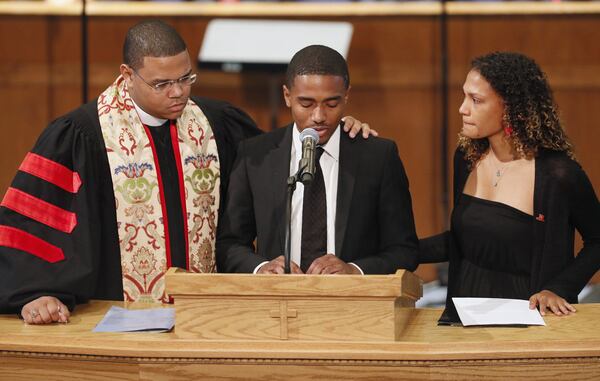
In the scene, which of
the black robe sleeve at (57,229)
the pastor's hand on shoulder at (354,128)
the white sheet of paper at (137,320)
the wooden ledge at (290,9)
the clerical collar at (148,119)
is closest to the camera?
the white sheet of paper at (137,320)

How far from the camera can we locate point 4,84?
780 cm

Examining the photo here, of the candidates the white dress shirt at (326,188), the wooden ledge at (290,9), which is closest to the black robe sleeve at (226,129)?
the white dress shirt at (326,188)

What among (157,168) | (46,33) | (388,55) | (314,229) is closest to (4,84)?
(46,33)

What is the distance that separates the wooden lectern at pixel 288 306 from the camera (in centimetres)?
291

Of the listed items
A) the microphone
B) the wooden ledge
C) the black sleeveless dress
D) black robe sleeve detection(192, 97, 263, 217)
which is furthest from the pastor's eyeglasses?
the wooden ledge

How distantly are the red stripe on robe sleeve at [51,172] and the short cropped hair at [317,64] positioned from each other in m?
0.86

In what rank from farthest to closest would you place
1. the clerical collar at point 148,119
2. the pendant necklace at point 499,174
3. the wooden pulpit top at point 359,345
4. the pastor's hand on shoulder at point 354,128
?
the clerical collar at point 148,119, the pendant necklace at point 499,174, the pastor's hand on shoulder at point 354,128, the wooden pulpit top at point 359,345

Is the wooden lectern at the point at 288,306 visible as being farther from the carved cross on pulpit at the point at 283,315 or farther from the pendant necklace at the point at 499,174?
the pendant necklace at the point at 499,174

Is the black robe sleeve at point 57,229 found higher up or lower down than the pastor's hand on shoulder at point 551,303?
higher up

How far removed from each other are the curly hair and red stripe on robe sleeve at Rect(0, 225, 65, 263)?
1704mm

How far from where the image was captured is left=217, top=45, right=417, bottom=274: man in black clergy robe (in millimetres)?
3518

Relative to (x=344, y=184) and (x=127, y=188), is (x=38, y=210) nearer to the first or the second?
(x=127, y=188)

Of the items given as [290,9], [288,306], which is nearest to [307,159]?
[288,306]

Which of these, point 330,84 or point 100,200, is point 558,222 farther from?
point 100,200
